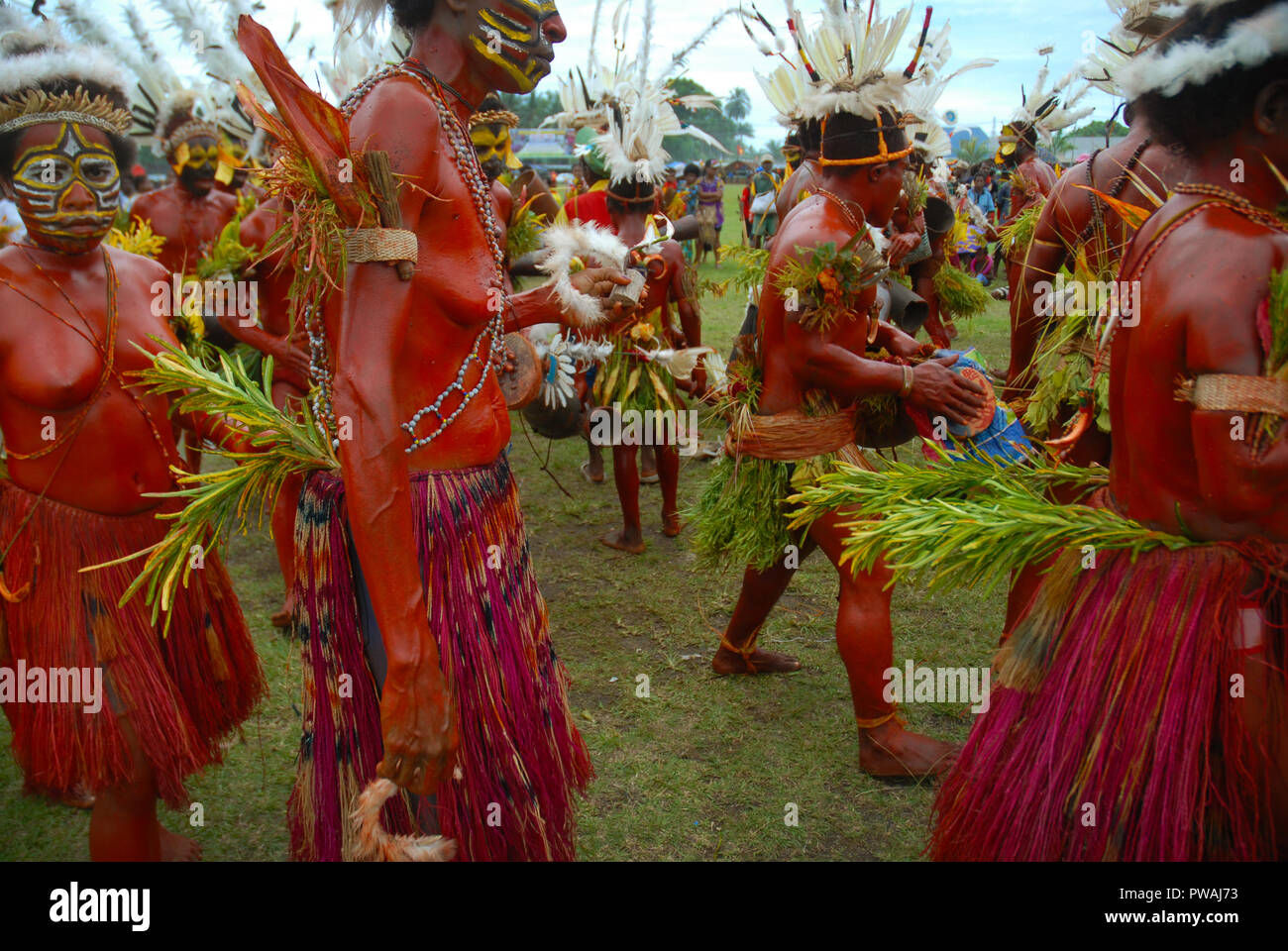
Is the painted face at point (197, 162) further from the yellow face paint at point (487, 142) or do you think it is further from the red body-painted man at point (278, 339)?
the yellow face paint at point (487, 142)

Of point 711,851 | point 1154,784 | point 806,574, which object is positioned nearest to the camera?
point 1154,784

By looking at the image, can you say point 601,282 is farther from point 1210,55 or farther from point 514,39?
point 1210,55

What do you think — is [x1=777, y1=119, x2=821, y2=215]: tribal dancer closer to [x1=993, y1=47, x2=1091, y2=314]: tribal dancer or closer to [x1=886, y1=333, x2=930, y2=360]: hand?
[x1=886, y1=333, x2=930, y2=360]: hand

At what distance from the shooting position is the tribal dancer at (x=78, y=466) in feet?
8.54

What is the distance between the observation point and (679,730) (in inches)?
156

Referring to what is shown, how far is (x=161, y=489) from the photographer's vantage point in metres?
2.85

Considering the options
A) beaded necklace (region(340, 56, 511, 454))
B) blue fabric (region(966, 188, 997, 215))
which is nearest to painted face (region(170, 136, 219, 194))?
beaded necklace (region(340, 56, 511, 454))

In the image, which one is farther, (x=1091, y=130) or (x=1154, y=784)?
(x=1091, y=130)

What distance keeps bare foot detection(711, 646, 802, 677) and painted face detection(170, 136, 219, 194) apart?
16.8ft

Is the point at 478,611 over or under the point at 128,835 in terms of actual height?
over

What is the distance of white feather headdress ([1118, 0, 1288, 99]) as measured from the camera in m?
A: 1.80

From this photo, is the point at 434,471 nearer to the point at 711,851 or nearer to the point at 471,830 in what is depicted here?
the point at 471,830
